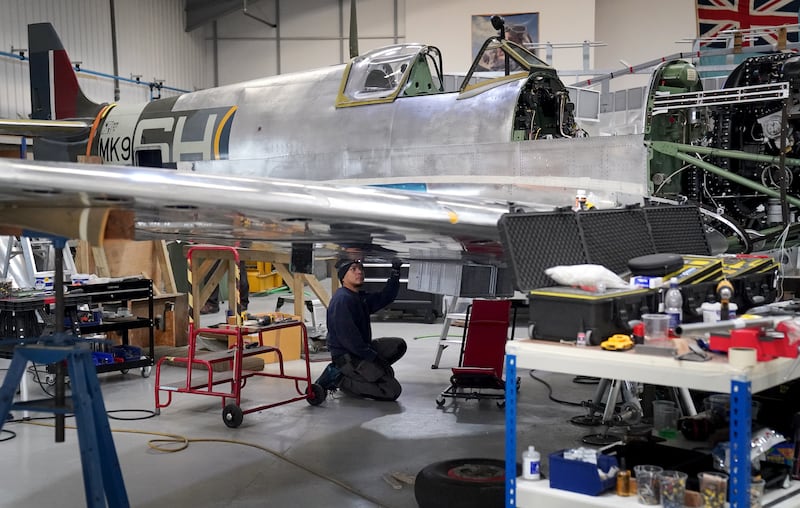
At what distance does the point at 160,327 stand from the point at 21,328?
2094 mm

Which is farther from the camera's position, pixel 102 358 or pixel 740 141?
pixel 102 358

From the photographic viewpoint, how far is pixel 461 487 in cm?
338

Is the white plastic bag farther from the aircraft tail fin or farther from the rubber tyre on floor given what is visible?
the aircraft tail fin

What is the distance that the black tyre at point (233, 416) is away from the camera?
5215 mm

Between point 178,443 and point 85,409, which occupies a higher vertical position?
point 85,409

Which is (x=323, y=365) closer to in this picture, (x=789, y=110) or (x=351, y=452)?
(x=351, y=452)

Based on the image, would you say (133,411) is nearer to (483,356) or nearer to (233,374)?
(233,374)

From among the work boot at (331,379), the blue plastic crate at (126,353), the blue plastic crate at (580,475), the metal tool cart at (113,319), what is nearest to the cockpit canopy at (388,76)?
the work boot at (331,379)

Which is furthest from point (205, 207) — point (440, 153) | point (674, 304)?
point (440, 153)

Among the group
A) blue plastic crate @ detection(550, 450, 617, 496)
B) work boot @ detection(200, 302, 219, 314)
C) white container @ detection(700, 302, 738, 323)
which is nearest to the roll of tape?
white container @ detection(700, 302, 738, 323)

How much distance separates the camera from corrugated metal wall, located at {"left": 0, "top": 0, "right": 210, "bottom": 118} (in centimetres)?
1367

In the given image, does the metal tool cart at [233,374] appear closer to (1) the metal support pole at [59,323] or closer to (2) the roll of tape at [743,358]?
(1) the metal support pole at [59,323]

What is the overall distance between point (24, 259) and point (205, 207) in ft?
20.4

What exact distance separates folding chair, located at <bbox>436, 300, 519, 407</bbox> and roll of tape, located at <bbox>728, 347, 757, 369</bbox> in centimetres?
362
